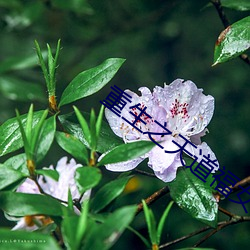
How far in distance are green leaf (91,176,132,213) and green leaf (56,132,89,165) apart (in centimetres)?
5

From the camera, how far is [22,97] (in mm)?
2020

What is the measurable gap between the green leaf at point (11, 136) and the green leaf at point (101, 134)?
0.17 ft

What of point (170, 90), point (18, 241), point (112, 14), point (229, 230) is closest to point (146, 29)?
point (112, 14)

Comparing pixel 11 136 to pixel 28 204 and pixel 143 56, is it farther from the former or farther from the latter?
pixel 143 56

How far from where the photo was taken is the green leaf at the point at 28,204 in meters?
0.87

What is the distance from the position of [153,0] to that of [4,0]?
56 cm

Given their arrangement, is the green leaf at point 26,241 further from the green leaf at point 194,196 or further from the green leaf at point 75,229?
the green leaf at point 194,196

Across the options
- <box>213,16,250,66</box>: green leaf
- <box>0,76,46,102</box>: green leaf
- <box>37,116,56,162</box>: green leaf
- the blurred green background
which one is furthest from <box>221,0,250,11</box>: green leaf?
<box>0,76,46,102</box>: green leaf

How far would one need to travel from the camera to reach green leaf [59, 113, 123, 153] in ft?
3.47

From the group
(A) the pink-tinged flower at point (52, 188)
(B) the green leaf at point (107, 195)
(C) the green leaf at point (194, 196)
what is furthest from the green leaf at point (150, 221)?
(A) the pink-tinged flower at point (52, 188)

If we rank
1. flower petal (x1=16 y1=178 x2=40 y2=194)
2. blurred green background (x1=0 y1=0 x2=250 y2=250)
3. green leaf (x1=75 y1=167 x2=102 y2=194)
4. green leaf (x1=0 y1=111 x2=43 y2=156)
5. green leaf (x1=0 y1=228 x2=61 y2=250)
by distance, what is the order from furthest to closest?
blurred green background (x1=0 y1=0 x2=250 y2=250) < flower petal (x1=16 y1=178 x2=40 y2=194) < green leaf (x1=0 y1=111 x2=43 y2=156) < green leaf (x1=75 y1=167 x2=102 y2=194) < green leaf (x1=0 y1=228 x2=61 y2=250)

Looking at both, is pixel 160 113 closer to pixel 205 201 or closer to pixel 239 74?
pixel 205 201

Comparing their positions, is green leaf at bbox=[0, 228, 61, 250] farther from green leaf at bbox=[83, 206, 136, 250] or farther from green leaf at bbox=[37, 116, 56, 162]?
green leaf at bbox=[37, 116, 56, 162]

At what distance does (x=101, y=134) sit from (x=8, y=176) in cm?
21
